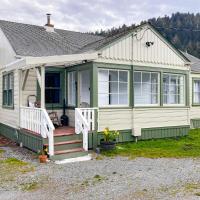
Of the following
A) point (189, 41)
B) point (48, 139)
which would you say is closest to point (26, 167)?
point (48, 139)

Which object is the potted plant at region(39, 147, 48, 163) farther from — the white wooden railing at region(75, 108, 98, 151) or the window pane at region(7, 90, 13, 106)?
the window pane at region(7, 90, 13, 106)

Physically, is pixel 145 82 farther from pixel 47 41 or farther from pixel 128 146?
pixel 47 41

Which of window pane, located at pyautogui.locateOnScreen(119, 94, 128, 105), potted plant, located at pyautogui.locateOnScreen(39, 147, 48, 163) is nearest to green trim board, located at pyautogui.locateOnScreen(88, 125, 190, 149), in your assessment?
window pane, located at pyautogui.locateOnScreen(119, 94, 128, 105)

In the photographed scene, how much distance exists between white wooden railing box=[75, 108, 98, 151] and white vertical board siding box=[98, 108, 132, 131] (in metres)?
0.42

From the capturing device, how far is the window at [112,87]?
11.1 metres

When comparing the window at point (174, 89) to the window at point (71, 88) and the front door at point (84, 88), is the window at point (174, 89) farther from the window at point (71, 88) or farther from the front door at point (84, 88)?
the window at point (71, 88)

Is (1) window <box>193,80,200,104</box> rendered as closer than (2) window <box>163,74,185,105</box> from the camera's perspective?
No

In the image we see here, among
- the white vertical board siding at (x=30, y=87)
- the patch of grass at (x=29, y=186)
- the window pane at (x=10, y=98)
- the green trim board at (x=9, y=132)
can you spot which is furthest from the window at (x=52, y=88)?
the patch of grass at (x=29, y=186)

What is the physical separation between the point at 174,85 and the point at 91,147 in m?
5.32

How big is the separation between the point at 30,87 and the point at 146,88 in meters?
4.78

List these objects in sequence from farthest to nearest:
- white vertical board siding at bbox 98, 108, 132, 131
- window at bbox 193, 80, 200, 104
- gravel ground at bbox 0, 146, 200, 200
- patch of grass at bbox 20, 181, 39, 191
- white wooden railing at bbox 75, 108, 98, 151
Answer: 1. window at bbox 193, 80, 200, 104
2. white vertical board siding at bbox 98, 108, 132, 131
3. white wooden railing at bbox 75, 108, 98, 151
4. patch of grass at bbox 20, 181, 39, 191
5. gravel ground at bbox 0, 146, 200, 200

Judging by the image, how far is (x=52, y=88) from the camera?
41.0 feet

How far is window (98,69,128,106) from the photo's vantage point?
36.3 ft

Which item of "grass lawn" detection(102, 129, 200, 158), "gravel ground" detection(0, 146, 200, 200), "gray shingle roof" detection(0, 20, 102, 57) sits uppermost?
"gray shingle roof" detection(0, 20, 102, 57)
